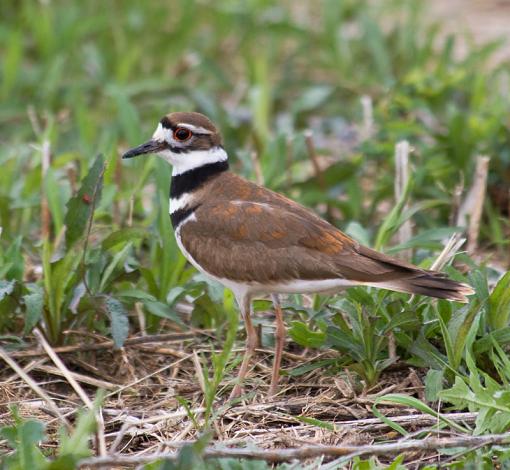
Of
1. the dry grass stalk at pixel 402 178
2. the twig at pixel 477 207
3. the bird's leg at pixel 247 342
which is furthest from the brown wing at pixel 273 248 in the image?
the twig at pixel 477 207

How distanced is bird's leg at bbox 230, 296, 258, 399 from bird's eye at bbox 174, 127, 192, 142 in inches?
35.6

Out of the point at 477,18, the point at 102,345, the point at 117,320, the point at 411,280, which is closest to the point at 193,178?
the point at 117,320

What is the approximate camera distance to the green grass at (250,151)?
4734mm

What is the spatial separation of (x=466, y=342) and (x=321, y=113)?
425 cm

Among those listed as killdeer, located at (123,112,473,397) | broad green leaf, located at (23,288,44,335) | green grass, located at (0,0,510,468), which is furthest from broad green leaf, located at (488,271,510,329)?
broad green leaf, located at (23,288,44,335)

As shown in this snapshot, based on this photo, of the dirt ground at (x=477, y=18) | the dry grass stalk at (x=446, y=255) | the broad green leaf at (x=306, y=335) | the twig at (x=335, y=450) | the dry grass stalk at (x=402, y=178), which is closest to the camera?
the twig at (x=335, y=450)

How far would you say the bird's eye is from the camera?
16.9 ft

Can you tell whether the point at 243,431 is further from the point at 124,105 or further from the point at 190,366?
the point at 124,105

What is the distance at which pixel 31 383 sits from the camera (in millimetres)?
4535

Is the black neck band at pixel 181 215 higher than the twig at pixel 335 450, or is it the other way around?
the black neck band at pixel 181 215

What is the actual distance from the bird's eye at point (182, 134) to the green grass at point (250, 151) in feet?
1.29

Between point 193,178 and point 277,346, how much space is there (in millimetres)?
944

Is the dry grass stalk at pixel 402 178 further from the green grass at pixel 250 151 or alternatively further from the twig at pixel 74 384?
the twig at pixel 74 384

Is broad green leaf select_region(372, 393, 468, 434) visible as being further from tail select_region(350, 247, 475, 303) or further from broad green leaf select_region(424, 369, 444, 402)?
tail select_region(350, 247, 475, 303)
